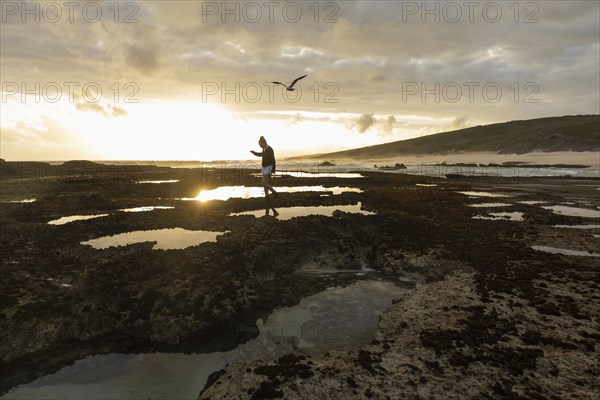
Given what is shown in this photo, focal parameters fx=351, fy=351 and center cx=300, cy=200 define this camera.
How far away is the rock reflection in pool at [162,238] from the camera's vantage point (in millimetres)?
15344

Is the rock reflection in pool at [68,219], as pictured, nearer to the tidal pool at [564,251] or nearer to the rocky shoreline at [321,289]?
the rocky shoreline at [321,289]

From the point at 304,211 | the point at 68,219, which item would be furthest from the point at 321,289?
the point at 68,219

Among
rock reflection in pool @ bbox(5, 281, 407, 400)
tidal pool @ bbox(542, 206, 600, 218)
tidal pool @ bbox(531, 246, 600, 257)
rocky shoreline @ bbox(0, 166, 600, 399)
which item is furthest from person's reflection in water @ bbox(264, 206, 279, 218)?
tidal pool @ bbox(542, 206, 600, 218)

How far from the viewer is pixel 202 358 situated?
26.9 feet

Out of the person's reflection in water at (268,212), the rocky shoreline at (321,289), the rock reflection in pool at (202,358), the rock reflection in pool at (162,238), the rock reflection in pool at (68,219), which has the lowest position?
the rock reflection in pool at (202,358)

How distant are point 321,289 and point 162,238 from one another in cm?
854

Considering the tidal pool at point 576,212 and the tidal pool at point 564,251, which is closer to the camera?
the tidal pool at point 564,251

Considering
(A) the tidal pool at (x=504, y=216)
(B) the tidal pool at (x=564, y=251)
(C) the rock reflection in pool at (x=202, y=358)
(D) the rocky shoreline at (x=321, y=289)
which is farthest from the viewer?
(A) the tidal pool at (x=504, y=216)

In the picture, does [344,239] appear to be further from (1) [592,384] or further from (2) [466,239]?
(1) [592,384]

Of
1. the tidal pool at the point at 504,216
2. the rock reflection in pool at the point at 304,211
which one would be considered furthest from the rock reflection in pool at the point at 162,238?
the tidal pool at the point at 504,216

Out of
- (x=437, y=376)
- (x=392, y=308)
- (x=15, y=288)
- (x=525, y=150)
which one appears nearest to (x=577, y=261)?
(x=392, y=308)

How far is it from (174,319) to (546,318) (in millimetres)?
9647

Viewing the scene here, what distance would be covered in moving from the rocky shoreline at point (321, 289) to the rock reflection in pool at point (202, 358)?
0.47 m

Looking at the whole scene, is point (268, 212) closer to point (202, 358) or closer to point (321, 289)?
point (321, 289)
